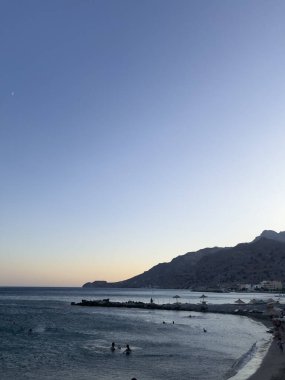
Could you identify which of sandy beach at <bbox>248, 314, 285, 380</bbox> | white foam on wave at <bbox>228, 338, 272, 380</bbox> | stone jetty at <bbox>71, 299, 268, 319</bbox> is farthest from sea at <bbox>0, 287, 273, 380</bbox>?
stone jetty at <bbox>71, 299, 268, 319</bbox>

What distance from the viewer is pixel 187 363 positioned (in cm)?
4034

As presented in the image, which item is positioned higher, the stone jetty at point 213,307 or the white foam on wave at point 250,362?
the stone jetty at point 213,307

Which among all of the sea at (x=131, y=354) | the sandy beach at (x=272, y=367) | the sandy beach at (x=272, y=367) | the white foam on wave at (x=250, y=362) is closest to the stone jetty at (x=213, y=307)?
the sea at (x=131, y=354)

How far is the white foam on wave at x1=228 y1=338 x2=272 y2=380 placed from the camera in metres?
34.3

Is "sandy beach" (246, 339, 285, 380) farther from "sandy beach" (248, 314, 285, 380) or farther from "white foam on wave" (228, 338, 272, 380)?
"white foam on wave" (228, 338, 272, 380)

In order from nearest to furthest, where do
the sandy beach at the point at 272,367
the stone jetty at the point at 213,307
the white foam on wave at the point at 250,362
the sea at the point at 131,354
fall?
1. the sandy beach at the point at 272,367
2. the white foam on wave at the point at 250,362
3. the sea at the point at 131,354
4. the stone jetty at the point at 213,307

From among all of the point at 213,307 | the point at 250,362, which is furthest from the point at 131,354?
the point at 213,307

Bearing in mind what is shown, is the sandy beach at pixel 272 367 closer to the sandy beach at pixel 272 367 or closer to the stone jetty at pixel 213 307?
the sandy beach at pixel 272 367

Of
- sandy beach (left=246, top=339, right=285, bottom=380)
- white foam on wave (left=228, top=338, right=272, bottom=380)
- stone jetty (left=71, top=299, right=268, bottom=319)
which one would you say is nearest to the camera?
sandy beach (left=246, top=339, right=285, bottom=380)

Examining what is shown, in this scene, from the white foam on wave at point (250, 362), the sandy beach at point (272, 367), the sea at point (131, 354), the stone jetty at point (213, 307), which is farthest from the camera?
the stone jetty at point (213, 307)

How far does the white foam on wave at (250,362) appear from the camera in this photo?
3435 cm

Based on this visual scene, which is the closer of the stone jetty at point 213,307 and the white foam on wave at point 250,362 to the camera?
the white foam on wave at point 250,362

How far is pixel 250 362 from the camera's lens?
4025 cm

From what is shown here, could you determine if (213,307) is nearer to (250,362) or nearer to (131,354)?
(131,354)
